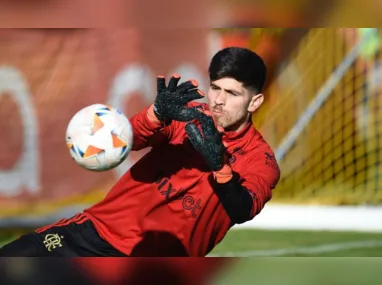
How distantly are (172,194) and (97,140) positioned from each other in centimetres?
53

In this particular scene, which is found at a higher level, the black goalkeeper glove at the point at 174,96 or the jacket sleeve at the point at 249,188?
the black goalkeeper glove at the point at 174,96

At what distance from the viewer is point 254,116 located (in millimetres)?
5648

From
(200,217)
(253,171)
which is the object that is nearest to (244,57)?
(253,171)

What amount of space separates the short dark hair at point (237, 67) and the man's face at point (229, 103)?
29 millimetres

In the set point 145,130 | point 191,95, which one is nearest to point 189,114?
point 191,95

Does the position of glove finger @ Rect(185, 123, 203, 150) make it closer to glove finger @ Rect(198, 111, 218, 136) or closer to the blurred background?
glove finger @ Rect(198, 111, 218, 136)

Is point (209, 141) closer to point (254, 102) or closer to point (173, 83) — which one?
point (173, 83)

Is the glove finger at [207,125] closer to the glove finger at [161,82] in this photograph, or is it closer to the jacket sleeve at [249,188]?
the jacket sleeve at [249,188]

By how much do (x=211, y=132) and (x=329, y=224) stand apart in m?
3.27

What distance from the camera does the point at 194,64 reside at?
5500 mm

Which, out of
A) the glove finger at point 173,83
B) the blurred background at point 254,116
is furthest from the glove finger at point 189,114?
the blurred background at point 254,116

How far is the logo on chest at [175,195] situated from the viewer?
10.2ft

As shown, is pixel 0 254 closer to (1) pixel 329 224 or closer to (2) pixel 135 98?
(2) pixel 135 98

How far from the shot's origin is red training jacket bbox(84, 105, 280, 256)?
3096mm
